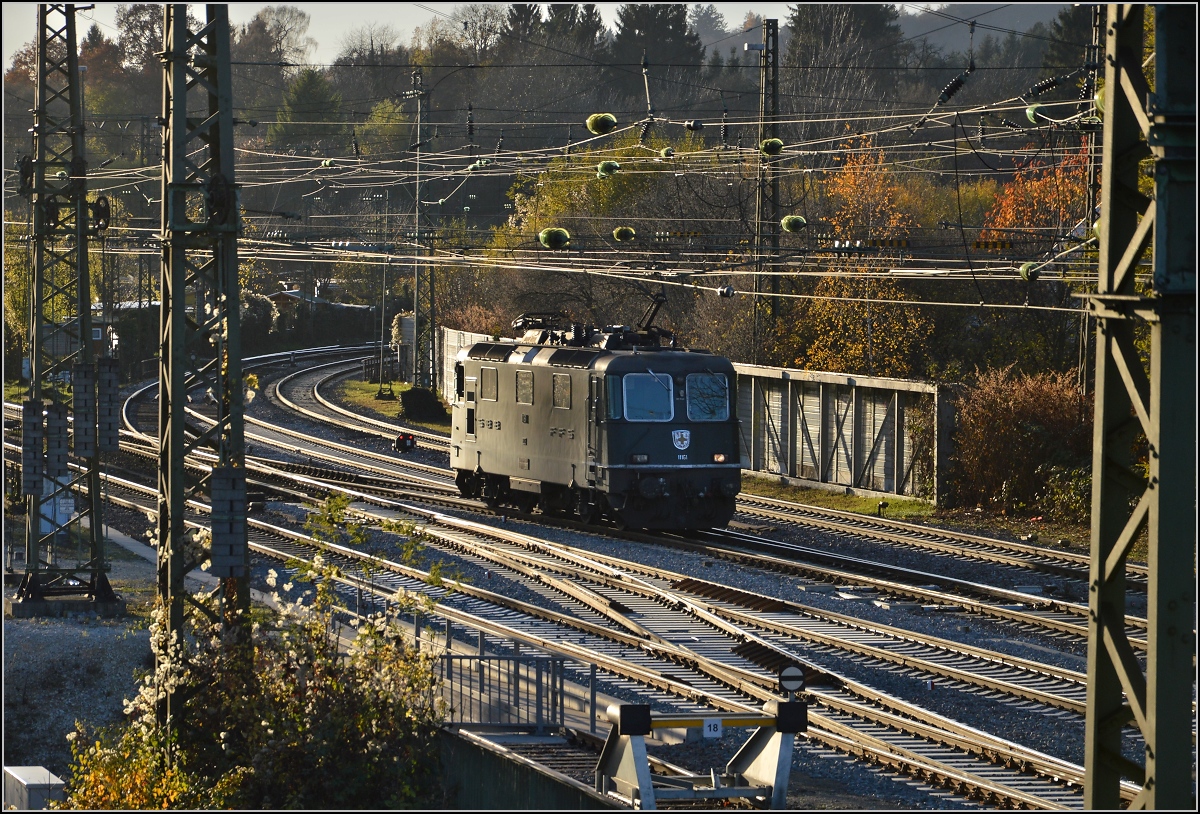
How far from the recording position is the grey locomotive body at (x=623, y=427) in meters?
22.8

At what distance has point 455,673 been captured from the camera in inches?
563

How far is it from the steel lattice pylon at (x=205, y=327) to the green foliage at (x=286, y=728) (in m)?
0.34

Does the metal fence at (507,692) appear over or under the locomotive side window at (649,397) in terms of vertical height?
under

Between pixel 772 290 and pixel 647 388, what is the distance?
1329 centimetres

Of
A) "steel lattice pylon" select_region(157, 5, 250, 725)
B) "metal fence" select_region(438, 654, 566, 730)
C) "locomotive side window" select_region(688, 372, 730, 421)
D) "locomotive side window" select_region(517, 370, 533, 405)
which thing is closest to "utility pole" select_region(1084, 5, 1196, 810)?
"metal fence" select_region(438, 654, 566, 730)

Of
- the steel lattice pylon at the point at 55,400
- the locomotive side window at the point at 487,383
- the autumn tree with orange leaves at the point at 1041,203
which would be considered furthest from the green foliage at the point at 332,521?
the autumn tree with orange leaves at the point at 1041,203

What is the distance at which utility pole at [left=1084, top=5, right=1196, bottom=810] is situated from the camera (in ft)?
22.3

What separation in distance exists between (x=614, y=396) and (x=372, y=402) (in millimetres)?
28201

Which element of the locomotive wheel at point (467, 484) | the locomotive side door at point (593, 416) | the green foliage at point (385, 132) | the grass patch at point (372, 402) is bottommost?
the grass patch at point (372, 402)

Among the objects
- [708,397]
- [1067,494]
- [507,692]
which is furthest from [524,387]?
[507,692]

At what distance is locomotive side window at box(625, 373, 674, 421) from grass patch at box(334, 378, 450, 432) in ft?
66.3

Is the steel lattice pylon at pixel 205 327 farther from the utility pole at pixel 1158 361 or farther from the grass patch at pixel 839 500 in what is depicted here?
the grass patch at pixel 839 500

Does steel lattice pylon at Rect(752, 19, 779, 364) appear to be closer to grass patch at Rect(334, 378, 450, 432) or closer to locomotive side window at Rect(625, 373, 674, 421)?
locomotive side window at Rect(625, 373, 674, 421)

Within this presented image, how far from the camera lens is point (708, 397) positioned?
23.6 m
